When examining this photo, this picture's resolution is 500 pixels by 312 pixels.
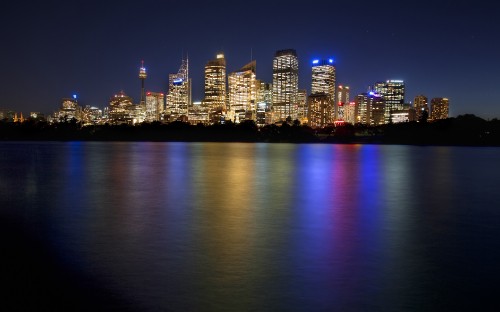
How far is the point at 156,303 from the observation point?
8977 millimetres

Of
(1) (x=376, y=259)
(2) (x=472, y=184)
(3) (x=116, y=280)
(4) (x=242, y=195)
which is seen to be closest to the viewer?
(3) (x=116, y=280)

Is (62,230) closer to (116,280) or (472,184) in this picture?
(116,280)

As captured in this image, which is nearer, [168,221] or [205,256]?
[205,256]

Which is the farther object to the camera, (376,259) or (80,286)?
(376,259)

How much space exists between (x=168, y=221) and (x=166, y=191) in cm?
1006

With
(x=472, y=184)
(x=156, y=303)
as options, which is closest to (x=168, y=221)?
(x=156, y=303)

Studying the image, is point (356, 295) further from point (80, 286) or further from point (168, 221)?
point (168, 221)

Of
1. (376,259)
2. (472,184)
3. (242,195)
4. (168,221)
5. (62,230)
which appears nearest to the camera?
(376,259)

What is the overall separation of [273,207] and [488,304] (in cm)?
1329

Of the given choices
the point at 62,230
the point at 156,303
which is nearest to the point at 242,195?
the point at 62,230

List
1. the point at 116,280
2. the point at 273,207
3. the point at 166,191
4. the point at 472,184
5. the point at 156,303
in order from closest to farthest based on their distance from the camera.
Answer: the point at 156,303, the point at 116,280, the point at 273,207, the point at 166,191, the point at 472,184

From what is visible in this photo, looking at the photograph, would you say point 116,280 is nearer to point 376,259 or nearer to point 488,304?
point 376,259

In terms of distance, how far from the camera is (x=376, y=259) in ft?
41.0

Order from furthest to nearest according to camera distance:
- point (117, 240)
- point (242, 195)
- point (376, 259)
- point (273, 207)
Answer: point (242, 195), point (273, 207), point (117, 240), point (376, 259)
